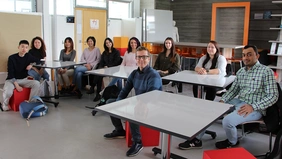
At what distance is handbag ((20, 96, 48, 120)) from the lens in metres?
3.98

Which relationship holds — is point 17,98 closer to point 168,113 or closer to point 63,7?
point 168,113

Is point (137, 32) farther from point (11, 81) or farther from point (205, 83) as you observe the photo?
point (205, 83)

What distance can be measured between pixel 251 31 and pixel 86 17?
187 inches

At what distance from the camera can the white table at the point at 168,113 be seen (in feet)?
5.89

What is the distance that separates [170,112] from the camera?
2107 mm

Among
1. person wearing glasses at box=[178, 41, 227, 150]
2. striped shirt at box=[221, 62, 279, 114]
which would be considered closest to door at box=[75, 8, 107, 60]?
person wearing glasses at box=[178, 41, 227, 150]

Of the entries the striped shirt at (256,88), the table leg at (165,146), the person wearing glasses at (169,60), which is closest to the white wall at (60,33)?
the person wearing glasses at (169,60)

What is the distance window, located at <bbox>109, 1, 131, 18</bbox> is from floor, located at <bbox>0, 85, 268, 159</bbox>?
5.43 metres

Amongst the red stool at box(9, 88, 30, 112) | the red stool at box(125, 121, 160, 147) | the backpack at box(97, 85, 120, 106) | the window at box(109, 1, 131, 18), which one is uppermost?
the window at box(109, 1, 131, 18)

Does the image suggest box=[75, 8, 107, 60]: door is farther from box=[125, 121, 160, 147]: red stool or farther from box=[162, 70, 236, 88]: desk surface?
box=[125, 121, 160, 147]: red stool

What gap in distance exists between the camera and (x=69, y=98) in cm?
523

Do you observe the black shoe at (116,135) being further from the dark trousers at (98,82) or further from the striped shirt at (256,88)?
the dark trousers at (98,82)

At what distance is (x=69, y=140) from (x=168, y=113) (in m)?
1.65

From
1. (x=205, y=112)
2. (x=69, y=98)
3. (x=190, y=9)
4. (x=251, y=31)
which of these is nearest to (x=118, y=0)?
(x=190, y=9)
